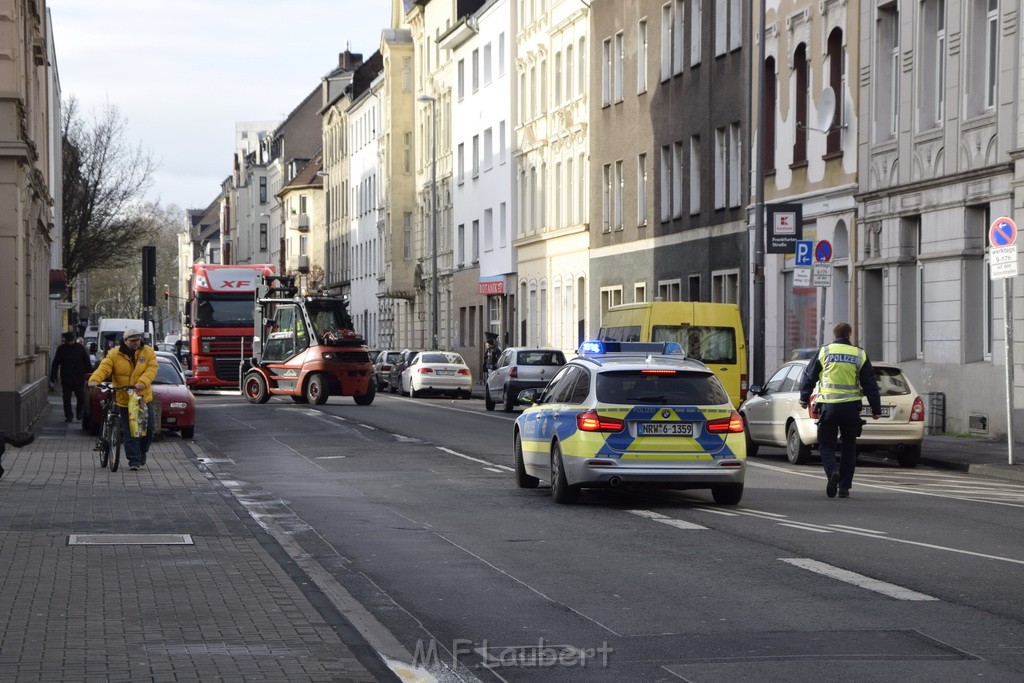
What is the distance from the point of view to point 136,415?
68.3 ft

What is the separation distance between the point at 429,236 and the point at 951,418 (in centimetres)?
5690

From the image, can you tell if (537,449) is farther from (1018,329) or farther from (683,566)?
(1018,329)

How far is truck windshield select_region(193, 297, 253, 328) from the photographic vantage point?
52.8m

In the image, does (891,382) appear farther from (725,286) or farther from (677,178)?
(677,178)

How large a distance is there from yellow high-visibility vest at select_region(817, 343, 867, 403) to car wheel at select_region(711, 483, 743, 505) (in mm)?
1907

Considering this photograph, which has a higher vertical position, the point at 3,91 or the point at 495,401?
the point at 3,91

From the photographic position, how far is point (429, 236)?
280 feet

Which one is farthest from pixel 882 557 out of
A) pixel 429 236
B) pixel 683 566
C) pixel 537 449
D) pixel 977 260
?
pixel 429 236

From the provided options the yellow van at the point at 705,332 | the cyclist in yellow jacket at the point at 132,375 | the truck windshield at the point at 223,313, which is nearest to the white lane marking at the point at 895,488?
the yellow van at the point at 705,332

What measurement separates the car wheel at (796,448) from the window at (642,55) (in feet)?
90.2

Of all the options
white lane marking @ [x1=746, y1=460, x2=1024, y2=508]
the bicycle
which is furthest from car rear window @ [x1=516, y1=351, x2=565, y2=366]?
the bicycle

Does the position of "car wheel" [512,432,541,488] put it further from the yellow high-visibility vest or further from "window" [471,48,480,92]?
"window" [471,48,480,92]

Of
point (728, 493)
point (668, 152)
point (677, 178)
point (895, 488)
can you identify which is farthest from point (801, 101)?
point (728, 493)

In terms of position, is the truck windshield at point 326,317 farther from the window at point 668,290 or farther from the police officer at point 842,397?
the police officer at point 842,397
